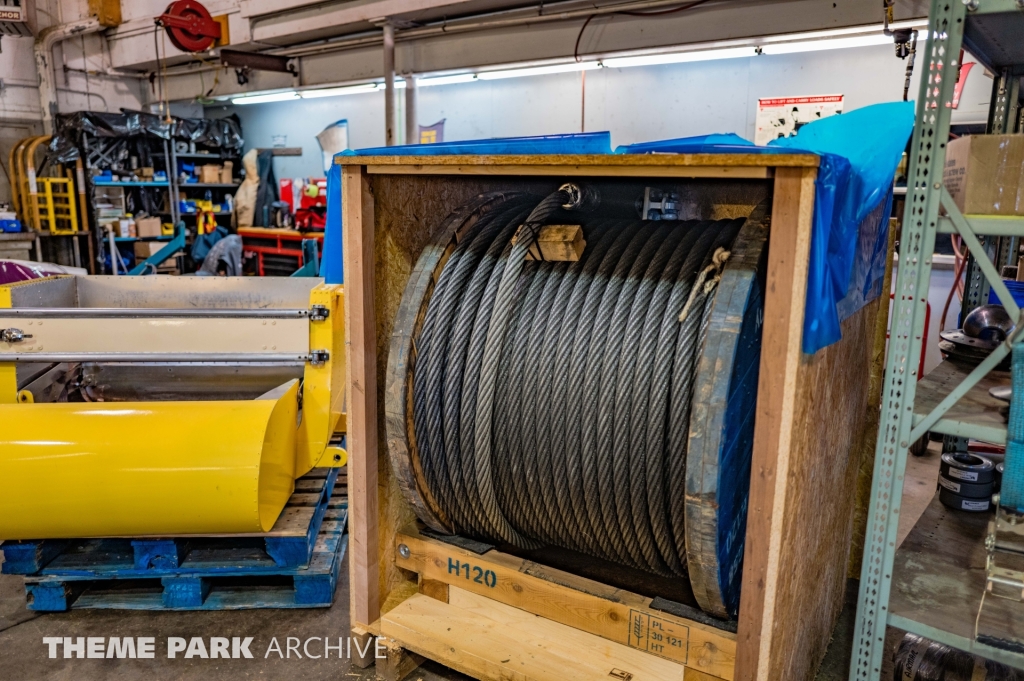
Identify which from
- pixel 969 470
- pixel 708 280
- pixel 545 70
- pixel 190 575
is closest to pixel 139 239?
pixel 545 70

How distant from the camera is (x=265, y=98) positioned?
32.7ft

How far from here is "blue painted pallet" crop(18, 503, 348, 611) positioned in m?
2.77

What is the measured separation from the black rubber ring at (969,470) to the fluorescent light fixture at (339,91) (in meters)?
6.87

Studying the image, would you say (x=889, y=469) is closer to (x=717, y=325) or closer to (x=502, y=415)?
(x=717, y=325)

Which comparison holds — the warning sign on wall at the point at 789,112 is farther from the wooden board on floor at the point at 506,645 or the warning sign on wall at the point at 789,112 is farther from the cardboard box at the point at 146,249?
the cardboard box at the point at 146,249

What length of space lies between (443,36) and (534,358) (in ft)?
19.2

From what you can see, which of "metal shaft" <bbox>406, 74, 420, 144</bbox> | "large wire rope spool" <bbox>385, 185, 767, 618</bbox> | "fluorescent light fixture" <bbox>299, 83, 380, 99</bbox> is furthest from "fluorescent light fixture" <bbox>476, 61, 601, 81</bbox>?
"large wire rope spool" <bbox>385, 185, 767, 618</bbox>

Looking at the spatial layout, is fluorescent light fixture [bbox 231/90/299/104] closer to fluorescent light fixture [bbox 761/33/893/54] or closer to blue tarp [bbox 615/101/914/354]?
fluorescent light fixture [bbox 761/33/893/54]

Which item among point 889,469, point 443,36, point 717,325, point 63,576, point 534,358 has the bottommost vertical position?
point 63,576

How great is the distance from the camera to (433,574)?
7.70ft

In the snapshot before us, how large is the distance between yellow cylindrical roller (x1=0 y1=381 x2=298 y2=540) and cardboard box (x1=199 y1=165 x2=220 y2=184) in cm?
856

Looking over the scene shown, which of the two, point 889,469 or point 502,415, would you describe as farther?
point 502,415

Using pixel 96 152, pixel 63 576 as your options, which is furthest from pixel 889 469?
pixel 96 152

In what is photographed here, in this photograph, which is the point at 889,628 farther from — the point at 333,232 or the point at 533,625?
the point at 333,232
